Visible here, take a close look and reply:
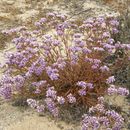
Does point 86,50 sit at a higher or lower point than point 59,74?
higher

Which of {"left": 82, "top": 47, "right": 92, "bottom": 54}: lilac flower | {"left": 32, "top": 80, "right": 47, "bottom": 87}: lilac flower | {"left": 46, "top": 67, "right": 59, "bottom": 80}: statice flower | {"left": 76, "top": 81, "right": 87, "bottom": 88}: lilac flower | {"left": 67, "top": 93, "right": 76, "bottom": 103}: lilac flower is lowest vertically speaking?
{"left": 67, "top": 93, "right": 76, "bottom": 103}: lilac flower

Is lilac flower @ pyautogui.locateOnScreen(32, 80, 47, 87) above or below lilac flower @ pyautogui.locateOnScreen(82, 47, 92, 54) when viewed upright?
Answer: below

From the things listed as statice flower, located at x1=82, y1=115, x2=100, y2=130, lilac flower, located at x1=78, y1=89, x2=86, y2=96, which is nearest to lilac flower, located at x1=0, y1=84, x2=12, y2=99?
lilac flower, located at x1=78, y1=89, x2=86, y2=96

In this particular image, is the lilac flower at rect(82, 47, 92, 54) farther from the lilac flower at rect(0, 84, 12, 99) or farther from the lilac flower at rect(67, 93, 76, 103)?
the lilac flower at rect(0, 84, 12, 99)

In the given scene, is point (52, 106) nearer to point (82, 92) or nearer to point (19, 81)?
point (82, 92)

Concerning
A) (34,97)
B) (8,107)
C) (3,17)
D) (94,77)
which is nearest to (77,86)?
(94,77)

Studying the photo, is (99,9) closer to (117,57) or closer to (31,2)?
(31,2)

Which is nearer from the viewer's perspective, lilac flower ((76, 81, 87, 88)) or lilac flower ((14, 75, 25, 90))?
lilac flower ((76, 81, 87, 88))

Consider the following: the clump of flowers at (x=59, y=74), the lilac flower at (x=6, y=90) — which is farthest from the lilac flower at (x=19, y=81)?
the lilac flower at (x=6, y=90)

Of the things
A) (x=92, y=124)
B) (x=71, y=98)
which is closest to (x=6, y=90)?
(x=71, y=98)

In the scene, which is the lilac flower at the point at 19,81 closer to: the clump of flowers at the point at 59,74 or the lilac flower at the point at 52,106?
the clump of flowers at the point at 59,74

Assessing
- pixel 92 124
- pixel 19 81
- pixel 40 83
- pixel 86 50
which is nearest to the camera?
pixel 92 124
